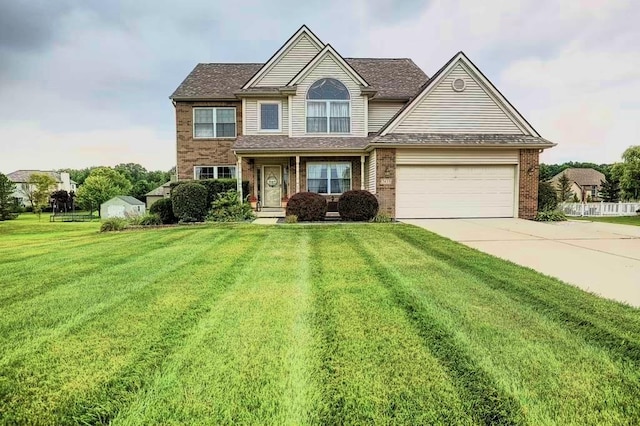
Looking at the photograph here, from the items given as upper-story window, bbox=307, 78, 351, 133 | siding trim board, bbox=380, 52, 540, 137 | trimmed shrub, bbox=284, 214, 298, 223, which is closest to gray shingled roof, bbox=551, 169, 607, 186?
siding trim board, bbox=380, 52, 540, 137

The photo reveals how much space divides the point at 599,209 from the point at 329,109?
21.1 m

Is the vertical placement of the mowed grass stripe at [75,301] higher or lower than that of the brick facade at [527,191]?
lower

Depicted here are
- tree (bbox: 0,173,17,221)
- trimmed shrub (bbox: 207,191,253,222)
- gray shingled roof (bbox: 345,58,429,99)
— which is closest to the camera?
trimmed shrub (bbox: 207,191,253,222)

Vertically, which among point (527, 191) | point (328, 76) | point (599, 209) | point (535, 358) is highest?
point (328, 76)

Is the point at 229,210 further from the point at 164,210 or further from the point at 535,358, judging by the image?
the point at 535,358

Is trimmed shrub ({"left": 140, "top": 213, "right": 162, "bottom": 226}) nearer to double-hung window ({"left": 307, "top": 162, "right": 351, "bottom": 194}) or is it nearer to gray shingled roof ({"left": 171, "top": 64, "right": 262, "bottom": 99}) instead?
gray shingled roof ({"left": 171, "top": 64, "right": 262, "bottom": 99})

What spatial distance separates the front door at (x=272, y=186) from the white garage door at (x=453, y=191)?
6.93 metres

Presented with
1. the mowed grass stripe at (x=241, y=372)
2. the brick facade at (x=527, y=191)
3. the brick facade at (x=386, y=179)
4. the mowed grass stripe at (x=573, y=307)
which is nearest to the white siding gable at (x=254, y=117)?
the brick facade at (x=386, y=179)

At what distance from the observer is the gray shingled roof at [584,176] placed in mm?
65062

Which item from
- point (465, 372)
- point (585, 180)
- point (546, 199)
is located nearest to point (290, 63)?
point (546, 199)

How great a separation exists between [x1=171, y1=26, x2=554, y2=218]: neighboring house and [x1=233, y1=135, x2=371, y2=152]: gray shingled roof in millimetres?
50

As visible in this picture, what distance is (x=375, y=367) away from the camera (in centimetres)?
320

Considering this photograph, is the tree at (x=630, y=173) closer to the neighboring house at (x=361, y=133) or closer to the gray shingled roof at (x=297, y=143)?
the neighboring house at (x=361, y=133)

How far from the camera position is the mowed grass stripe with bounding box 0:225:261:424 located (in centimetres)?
269
